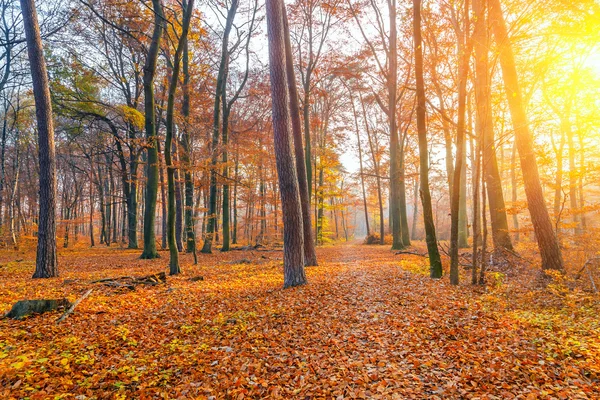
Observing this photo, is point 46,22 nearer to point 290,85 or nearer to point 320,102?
point 290,85

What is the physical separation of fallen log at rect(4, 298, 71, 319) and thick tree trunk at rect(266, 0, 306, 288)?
450 cm

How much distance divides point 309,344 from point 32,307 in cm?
486

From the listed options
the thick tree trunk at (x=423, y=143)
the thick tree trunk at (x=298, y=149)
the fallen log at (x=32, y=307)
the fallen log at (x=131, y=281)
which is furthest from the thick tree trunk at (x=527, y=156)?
the fallen log at (x=32, y=307)

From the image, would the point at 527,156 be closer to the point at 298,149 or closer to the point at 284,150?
Answer: the point at 284,150

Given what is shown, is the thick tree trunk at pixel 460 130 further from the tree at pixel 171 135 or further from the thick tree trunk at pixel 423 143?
the tree at pixel 171 135

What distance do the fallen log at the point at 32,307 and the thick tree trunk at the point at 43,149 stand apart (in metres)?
3.79

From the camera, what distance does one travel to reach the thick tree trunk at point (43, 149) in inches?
311

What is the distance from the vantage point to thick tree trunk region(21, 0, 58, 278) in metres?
7.90

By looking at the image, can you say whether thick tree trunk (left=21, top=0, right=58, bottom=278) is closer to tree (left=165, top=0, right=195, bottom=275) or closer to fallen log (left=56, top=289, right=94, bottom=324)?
tree (left=165, top=0, right=195, bottom=275)

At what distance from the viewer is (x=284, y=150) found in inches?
279

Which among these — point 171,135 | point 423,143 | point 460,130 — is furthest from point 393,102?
point 171,135

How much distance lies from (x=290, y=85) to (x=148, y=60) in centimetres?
718

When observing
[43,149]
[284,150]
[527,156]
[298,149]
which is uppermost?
[298,149]

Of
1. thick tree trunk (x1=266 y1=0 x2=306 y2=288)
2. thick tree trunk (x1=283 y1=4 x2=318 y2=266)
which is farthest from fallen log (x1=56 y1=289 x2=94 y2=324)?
thick tree trunk (x1=283 y1=4 x2=318 y2=266)
